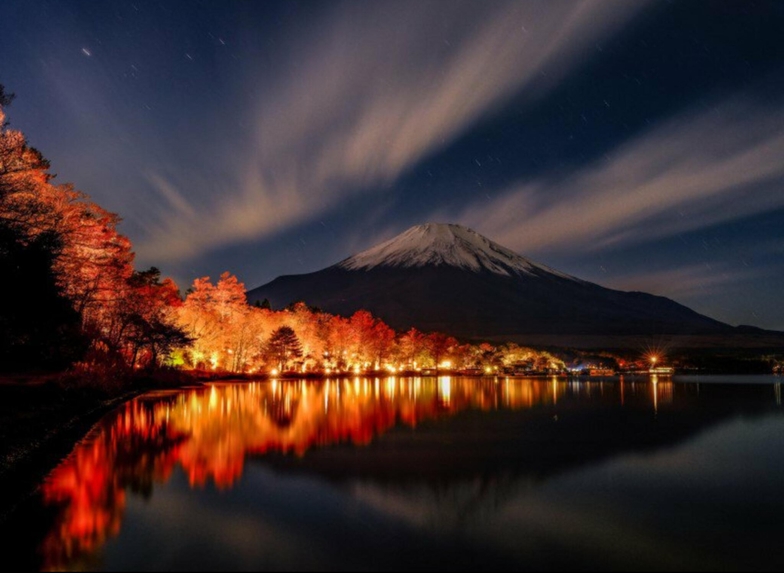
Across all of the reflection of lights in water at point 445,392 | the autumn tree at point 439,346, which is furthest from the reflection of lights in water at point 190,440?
the autumn tree at point 439,346

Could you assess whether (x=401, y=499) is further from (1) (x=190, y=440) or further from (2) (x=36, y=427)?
(2) (x=36, y=427)

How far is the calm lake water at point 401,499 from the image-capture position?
354 inches

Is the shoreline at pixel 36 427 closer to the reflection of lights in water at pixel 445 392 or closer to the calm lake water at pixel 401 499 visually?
the calm lake water at pixel 401 499

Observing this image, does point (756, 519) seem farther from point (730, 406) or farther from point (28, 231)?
point (730, 406)

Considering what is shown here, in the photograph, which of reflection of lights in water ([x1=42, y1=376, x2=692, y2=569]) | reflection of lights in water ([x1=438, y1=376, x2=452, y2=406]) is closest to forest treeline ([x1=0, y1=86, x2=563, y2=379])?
reflection of lights in water ([x1=42, y1=376, x2=692, y2=569])

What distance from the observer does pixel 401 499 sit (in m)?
12.3

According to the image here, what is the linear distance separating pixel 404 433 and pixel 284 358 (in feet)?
181

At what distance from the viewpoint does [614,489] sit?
13.8m

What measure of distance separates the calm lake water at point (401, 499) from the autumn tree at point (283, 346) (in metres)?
50.2

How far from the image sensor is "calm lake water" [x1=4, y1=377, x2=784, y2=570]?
29.5 ft

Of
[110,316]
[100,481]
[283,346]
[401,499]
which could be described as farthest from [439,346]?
[401,499]

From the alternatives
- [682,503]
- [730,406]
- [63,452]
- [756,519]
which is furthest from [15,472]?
[730,406]

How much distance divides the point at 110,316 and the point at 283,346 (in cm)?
3173

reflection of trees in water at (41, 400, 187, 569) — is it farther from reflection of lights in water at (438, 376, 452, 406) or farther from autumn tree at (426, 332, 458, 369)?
autumn tree at (426, 332, 458, 369)
